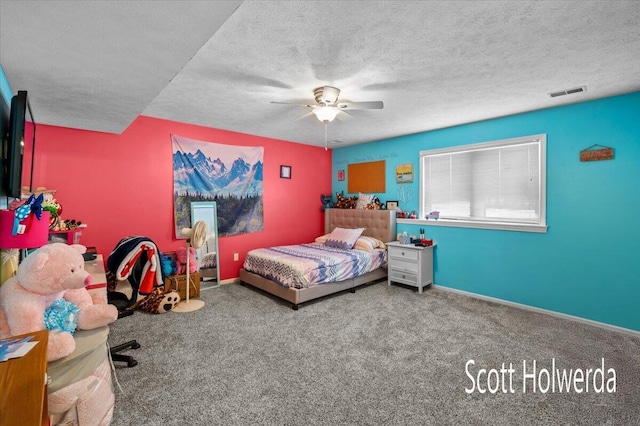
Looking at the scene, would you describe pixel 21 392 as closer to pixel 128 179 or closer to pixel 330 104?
pixel 330 104

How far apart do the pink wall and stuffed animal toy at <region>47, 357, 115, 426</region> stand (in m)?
2.45

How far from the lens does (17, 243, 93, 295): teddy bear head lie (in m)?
1.42

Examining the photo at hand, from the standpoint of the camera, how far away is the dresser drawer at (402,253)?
4188 millimetres

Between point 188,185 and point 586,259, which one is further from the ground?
point 188,185

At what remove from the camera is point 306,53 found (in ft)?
6.93

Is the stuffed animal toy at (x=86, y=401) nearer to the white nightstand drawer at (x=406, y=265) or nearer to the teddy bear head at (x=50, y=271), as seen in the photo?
the teddy bear head at (x=50, y=271)

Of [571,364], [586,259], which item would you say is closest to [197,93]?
[571,364]

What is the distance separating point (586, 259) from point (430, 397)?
8.43 feet

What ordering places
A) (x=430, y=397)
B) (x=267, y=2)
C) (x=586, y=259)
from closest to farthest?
(x=267, y=2) → (x=430, y=397) → (x=586, y=259)

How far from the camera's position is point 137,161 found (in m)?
3.71

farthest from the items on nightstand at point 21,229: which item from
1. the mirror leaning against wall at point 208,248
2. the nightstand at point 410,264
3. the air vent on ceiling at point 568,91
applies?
the air vent on ceiling at point 568,91

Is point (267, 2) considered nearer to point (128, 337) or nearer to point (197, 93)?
point (197, 93)

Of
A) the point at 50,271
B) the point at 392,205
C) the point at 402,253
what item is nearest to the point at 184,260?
the point at 50,271

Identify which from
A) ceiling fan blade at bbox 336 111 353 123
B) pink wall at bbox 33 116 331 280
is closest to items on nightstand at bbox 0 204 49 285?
pink wall at bbox 33 116 331 280
